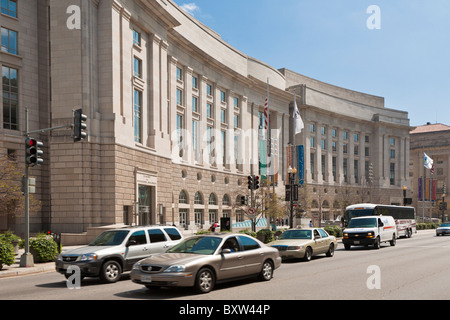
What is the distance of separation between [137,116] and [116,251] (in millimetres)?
28503

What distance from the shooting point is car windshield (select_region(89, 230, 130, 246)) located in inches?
625

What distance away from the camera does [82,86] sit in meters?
36.8

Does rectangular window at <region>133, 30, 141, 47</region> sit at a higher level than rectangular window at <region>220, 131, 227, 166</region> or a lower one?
higher

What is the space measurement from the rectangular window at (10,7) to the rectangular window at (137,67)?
10132 mm

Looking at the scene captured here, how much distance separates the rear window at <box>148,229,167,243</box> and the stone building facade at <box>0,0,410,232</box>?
19.5 metres

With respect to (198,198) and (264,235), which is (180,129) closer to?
(198,198)

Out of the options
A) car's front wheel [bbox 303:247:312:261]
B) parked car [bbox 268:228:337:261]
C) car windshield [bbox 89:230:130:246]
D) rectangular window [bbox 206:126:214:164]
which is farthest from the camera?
rectangular window [bbox 206:126:214:164]

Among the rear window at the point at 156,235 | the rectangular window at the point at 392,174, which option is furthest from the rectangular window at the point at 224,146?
the rectangular window at the point at 392,174

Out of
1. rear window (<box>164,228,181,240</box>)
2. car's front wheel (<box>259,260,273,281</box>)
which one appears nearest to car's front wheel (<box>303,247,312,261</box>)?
rear window (<box>164,228,181,240</box>)

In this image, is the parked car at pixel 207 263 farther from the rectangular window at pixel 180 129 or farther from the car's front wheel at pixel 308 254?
the rectangular window at pixel 180 129

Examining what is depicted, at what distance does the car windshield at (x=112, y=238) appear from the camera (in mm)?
15883

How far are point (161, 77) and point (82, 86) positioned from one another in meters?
11.2

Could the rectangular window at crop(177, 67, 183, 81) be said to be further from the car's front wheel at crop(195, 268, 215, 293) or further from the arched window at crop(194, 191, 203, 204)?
the car's front wheel at crop(195, 268, 215, 293)
